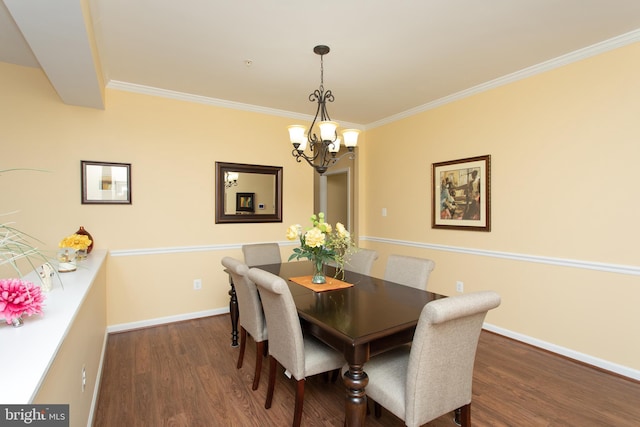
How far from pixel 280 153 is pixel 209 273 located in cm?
178

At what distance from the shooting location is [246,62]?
283cm

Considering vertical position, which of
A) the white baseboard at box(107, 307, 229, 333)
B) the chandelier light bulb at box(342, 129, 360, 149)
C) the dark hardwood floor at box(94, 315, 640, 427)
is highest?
the chandelier light bulb at box(342, 129, 360, 149)

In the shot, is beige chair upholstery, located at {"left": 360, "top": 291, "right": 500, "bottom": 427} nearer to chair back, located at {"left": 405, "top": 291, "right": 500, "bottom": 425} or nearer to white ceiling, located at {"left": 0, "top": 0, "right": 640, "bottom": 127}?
chair back, located at {"left": 405, "top": 291, "right": 500, "bottom": 425}

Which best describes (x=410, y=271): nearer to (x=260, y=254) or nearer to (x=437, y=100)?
(x=260, y=254)

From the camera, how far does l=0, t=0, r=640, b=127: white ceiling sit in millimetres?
2045

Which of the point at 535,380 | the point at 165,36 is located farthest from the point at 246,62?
the point at 535,380

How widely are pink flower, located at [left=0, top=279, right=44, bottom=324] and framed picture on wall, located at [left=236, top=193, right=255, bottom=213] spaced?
2872 mm

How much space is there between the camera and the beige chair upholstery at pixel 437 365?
1.31 meters

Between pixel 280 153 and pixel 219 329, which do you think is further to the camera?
pixel 280 153

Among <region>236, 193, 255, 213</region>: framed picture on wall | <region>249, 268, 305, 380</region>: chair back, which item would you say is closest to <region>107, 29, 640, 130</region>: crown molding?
<region>236, 193, 255, 213</region>: framed picture on wall

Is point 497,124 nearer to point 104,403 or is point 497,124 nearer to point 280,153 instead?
point 280,153

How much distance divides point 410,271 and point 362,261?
570mm

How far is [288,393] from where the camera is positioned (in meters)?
2.23

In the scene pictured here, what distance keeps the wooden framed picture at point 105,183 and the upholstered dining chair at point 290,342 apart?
7.27ft
